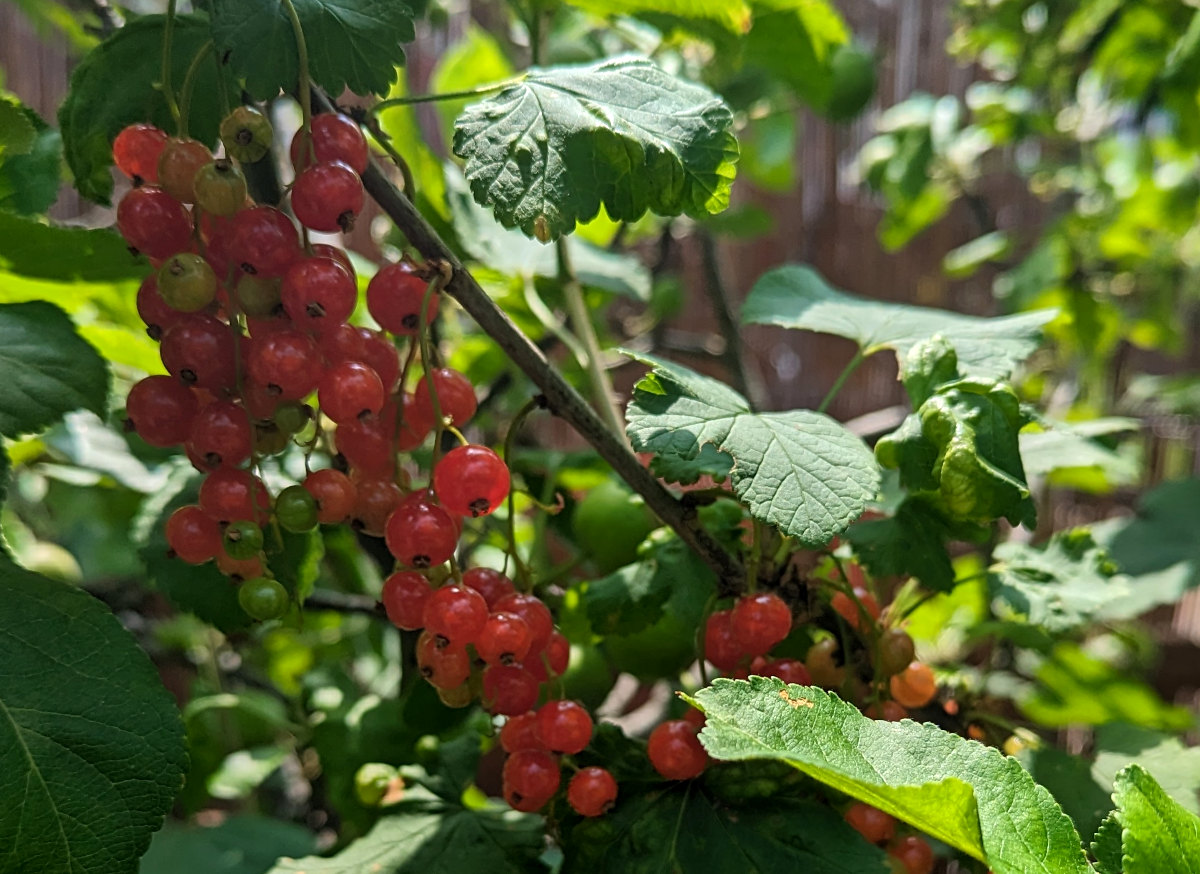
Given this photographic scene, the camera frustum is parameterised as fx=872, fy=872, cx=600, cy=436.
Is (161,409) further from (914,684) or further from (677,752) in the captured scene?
(914,684)

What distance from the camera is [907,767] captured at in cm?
36

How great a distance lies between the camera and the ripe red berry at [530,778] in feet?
1.52

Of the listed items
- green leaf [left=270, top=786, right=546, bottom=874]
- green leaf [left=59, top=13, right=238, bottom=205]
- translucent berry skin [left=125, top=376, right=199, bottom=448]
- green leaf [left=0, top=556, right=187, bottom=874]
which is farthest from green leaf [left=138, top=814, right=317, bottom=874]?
green leaf [left=59, top=13, right=238, bottom=205]

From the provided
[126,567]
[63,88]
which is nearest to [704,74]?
[126,567]

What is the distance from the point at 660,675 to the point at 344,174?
1.33ft

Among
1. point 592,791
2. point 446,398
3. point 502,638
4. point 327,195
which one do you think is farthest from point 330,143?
point 592,791

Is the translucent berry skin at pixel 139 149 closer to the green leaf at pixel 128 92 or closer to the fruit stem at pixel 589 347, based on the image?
the green leaf at pixel 128 92

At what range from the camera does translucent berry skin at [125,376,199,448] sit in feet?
1.40

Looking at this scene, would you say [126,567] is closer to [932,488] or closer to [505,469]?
[505,469]

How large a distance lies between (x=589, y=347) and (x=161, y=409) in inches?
13.2

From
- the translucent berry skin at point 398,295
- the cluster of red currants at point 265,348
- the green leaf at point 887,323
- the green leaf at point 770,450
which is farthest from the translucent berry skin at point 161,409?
the green leaf at point 887,323

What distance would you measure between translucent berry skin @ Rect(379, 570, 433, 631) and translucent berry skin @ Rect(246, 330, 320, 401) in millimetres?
109

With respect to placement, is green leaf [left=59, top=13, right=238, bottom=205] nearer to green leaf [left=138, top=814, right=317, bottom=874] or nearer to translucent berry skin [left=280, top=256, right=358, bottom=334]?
translucent berry skin [left=280, top=256, right=358, bottom=334]

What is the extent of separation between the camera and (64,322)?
515 mm
